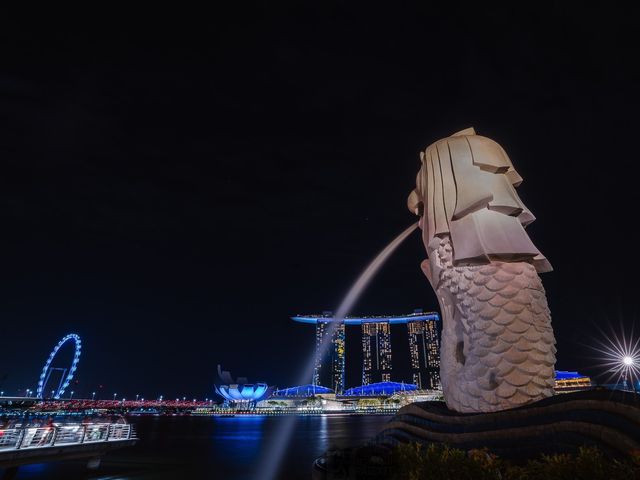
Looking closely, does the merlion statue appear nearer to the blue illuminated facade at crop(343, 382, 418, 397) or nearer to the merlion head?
the merlion head

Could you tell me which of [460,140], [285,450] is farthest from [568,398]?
[285,450]

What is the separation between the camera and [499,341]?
1029 centimetres

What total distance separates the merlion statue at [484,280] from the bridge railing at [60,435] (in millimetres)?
13711

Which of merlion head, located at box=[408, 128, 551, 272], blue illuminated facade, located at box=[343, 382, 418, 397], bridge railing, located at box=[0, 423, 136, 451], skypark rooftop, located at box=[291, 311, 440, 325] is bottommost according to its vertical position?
bridge railing, located at box=[0, 423, 136, 451]

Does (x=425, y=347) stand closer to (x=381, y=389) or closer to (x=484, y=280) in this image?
(x=381, y=389)

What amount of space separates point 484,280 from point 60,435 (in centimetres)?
1603

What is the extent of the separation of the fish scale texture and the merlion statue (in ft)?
0.08

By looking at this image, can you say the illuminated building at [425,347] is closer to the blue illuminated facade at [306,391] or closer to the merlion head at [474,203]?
the blue illuminated facade at [306,391]

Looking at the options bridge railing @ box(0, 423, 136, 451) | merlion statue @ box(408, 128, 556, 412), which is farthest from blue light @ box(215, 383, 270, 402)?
merlion statue @ box(408, 128, 556, 412)

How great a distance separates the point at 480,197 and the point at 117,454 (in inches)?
903

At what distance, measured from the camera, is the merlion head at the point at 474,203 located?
11.2 metres

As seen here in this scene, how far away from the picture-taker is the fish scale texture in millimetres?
9969

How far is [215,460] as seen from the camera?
19.2 metres

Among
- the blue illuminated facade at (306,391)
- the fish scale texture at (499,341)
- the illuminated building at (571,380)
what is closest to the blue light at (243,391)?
the blue illuminated facade at (306,391)
